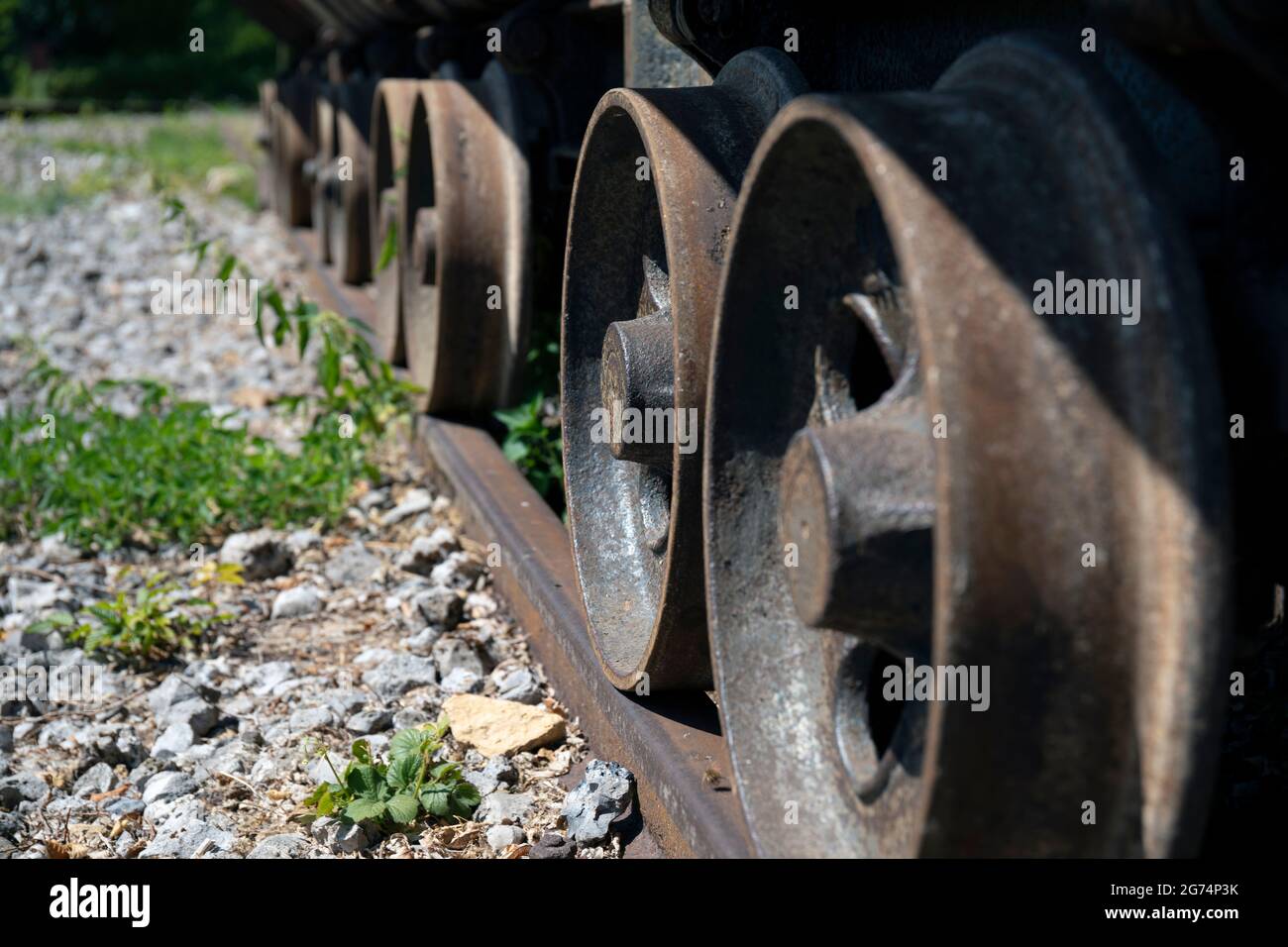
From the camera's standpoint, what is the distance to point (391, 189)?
15.7 feet

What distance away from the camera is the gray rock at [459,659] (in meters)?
2.69

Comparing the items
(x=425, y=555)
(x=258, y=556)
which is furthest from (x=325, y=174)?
(x=425, y=555)

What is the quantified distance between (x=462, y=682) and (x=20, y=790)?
786mm

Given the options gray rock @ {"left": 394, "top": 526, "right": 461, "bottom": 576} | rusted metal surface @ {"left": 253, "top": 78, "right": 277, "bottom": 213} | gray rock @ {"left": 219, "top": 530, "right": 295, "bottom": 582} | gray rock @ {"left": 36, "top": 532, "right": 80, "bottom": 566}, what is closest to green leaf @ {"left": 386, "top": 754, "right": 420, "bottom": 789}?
gray rock @ {"left": 394, "top": 526, "right": 461, "bottom": 576}

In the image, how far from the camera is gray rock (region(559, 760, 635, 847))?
2.03 meters

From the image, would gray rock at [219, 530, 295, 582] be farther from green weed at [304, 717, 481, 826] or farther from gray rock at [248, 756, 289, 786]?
green weed at [304, 717, 481, 826]

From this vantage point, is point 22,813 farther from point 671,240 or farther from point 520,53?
point 520,53

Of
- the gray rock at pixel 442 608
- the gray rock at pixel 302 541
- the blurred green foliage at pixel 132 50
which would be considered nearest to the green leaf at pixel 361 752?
the gray rock at pixel 442 608

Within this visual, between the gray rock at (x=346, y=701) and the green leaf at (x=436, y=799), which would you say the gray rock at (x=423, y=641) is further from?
the green leaf at (x=436, y=799)

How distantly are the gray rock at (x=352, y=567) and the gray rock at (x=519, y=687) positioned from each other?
0.75m

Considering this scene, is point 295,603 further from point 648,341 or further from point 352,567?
point 648,341

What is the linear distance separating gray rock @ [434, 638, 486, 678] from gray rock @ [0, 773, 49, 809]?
746 millimetres
